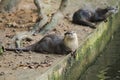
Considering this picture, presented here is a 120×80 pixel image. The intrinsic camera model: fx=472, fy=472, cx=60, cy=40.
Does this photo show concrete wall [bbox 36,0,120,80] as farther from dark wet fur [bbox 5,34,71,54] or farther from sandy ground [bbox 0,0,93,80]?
dark wet fur [bbox 5,34,71,54]

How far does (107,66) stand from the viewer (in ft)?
36.0

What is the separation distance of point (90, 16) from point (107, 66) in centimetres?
242

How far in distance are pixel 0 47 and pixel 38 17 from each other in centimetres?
265

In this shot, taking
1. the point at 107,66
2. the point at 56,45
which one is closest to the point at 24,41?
the point at 56,45

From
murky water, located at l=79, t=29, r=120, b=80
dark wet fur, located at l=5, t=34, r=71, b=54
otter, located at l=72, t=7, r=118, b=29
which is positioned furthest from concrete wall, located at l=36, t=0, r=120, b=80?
dark wet fur, located at l=5, t=34, r=71, b=54

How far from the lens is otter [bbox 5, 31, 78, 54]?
9.42 meters

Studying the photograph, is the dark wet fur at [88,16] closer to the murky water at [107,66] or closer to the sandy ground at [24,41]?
the sandy ground at [24,41]

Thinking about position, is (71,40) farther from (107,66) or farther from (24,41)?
(107,66)

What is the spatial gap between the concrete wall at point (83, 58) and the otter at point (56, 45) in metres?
0.22

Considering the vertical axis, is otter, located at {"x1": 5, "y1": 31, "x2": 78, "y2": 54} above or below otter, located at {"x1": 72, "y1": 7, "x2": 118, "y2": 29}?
below

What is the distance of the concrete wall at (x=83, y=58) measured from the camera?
821 cm

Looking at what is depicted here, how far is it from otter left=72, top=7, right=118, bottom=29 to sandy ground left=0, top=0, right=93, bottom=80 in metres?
0.22

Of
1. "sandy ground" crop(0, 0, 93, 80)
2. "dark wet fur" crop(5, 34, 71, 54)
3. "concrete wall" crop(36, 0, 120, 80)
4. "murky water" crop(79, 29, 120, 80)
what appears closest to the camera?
"concrete wall" crop(36, 0, 120, 80)

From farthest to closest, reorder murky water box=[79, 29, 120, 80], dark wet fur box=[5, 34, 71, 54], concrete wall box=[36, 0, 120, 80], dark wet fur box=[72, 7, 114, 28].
Result: dark wet fur box=[72, 7, 114, 28] < murky water box=[79, 29, 120, 80] < dark wet fur box=[5, 34, 71, 54] < concrete wall box=[36, 0, 120, 80]
